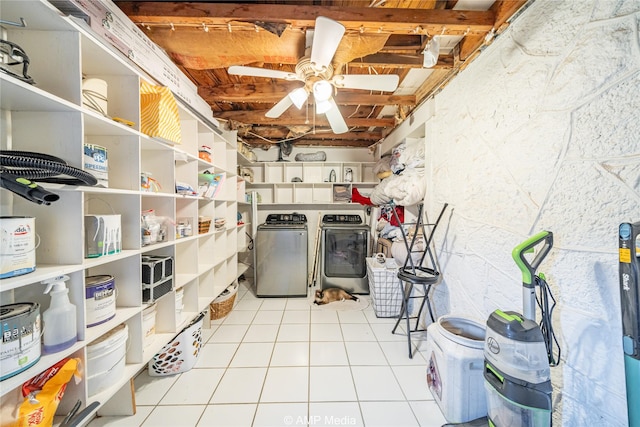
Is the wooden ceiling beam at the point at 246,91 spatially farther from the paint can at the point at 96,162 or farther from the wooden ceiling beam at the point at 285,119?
the paint can at the point at 96,162

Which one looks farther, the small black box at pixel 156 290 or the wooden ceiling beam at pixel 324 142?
the wooden ceiling beam at pixel 324 142

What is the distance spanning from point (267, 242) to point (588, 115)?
9.73 feet

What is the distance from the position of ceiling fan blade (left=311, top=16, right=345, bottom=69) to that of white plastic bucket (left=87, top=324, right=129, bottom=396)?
1879mm

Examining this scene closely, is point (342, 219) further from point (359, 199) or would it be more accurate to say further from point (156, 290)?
point (156, 290)

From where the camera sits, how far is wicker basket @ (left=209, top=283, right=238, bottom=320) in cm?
246

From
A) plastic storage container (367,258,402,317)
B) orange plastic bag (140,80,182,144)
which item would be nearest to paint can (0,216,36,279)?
orange plastic bag (140,80,182,144)

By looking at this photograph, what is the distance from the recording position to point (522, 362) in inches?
35.1

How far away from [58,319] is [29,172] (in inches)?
23.6

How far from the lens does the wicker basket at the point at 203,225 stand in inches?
82.6

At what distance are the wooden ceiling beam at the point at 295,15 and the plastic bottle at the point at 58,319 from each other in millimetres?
1493

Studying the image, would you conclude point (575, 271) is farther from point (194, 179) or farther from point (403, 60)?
point (194, 179)

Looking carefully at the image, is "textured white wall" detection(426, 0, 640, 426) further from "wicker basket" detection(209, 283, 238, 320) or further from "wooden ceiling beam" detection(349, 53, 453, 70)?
"wicker basket" detection(209, 283, 238, 320)

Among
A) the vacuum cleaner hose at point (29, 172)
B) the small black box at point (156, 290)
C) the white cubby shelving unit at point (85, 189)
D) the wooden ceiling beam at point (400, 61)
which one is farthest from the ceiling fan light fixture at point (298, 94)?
Answer: the small black box at point (156, 290)

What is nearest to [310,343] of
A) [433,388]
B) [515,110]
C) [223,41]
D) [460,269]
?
[433,388]
